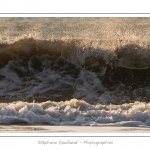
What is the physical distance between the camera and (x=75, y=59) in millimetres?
9617

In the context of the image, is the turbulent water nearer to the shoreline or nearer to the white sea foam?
the white sea foam

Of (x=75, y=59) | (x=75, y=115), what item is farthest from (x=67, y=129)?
(x=75, y=59)

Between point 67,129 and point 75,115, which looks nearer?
point 67,129

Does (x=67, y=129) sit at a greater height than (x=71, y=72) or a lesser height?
lesser

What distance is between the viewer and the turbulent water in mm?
8430

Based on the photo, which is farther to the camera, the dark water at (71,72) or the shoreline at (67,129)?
the dark water at (71,72)

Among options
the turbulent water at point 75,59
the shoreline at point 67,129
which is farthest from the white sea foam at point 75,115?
the turbulent water at point 75,59

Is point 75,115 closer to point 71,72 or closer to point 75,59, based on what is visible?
point 71,72

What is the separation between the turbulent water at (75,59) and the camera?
8.43 meters

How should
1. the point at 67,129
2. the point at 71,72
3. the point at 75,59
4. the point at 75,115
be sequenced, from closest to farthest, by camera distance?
the point at 67,129 < the point at 75,115 < the point at 71,72 < the point at 75,59

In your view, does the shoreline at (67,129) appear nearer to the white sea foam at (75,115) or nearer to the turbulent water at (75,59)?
the white sea foam at (75,115)

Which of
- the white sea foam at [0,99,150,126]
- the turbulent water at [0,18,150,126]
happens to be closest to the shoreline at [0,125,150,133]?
the white sea foam at [0,99,150,126]

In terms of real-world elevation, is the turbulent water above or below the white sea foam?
above

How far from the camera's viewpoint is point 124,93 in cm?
841
